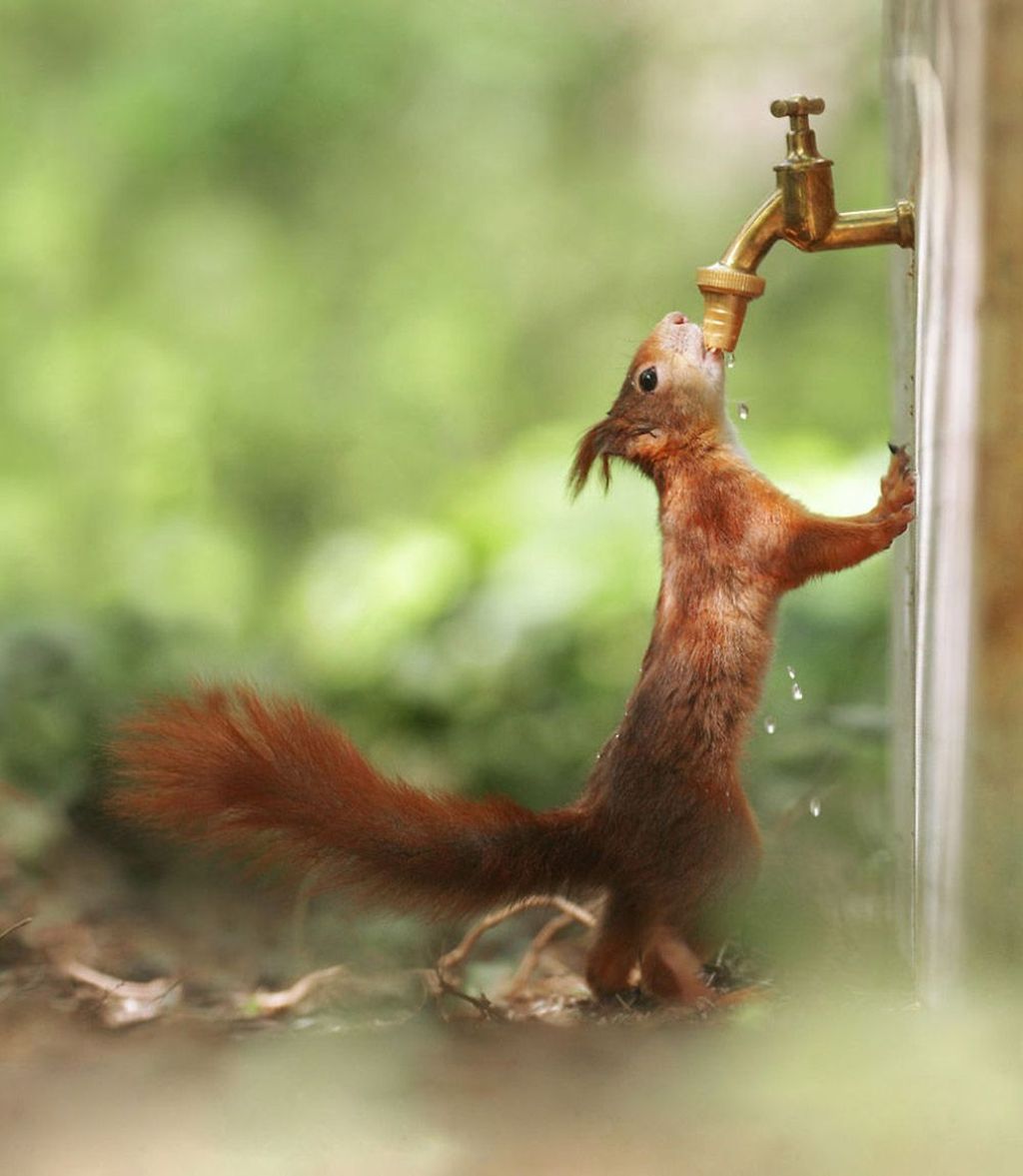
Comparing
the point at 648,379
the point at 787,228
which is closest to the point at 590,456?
the point at 648,379

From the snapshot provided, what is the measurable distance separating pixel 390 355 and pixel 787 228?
795 millimetres

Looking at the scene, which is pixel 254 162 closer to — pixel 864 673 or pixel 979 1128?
pixel 864 673

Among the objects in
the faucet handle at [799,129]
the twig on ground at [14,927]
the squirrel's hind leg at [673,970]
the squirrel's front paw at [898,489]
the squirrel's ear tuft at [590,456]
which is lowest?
the twig on ground at [14,927]

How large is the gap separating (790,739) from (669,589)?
0.52 m

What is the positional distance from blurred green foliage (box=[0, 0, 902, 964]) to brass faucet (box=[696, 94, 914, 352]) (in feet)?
1.46

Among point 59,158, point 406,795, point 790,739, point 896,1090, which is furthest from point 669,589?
point 59,158

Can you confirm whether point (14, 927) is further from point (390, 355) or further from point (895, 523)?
point (895, 523)

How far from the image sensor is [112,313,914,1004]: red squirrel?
880 mm

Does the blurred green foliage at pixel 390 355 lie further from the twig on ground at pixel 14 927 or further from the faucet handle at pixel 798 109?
the faucet handle at pixel 798 109

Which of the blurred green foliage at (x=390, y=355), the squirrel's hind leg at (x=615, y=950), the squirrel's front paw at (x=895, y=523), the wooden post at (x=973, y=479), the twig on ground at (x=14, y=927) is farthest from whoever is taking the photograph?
the blurred green foliage at (x=390, y=355)

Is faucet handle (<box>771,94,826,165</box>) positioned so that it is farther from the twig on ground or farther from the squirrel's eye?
the twig on ground

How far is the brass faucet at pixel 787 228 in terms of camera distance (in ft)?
2.84

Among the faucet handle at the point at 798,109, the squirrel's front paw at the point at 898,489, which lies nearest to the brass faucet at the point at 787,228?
the faucet handle at the point at 798,109

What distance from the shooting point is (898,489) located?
0.86m
